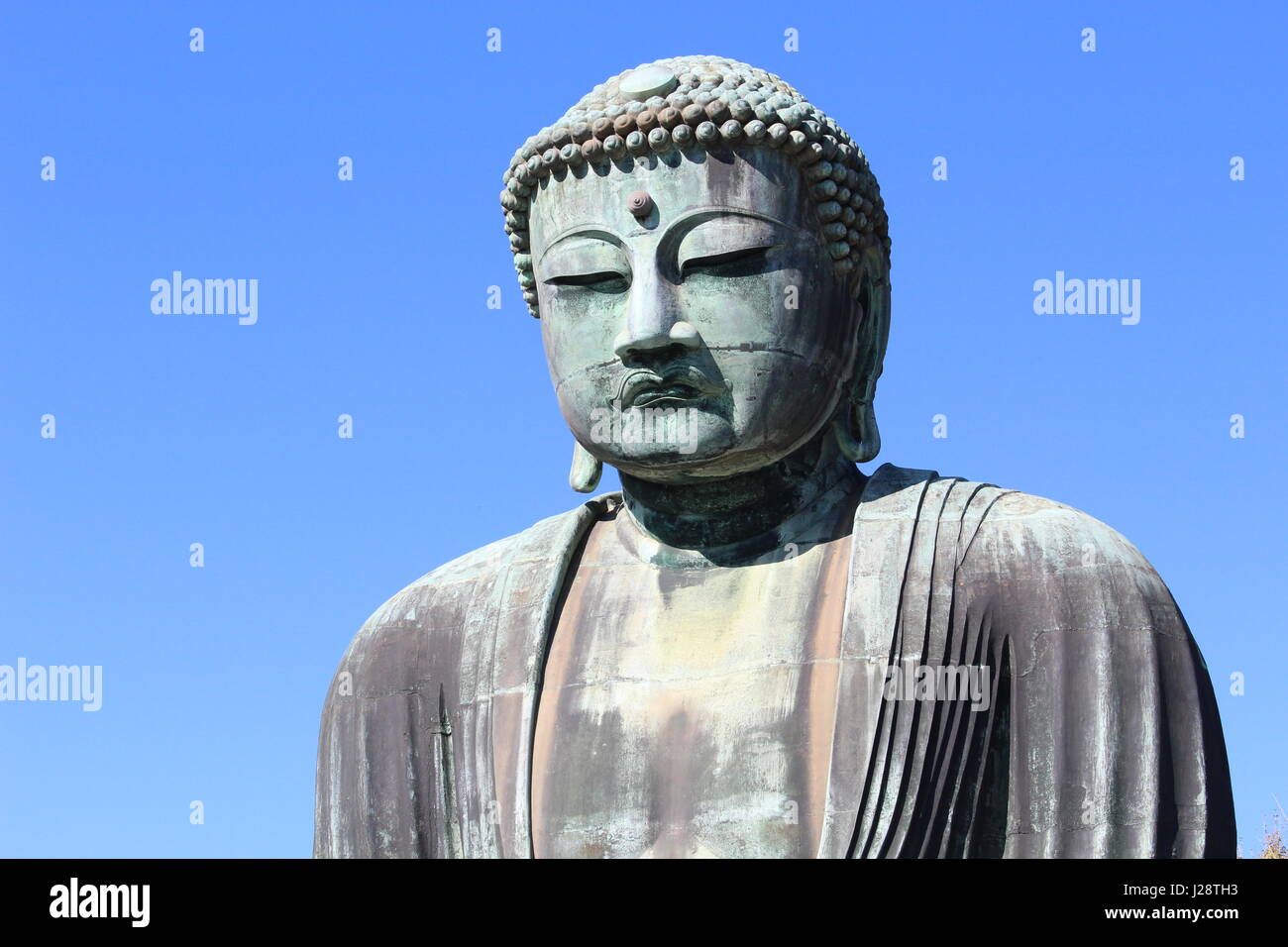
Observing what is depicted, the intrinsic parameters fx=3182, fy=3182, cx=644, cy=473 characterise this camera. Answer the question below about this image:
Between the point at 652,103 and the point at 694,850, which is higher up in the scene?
the point at 652,103

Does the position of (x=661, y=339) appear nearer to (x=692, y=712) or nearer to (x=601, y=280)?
(x=601, y=280)

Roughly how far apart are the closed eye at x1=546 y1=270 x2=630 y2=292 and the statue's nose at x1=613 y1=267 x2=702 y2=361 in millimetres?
172

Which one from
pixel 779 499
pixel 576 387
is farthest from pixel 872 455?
pixel 576 387

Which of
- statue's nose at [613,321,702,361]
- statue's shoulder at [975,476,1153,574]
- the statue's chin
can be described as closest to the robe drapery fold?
statue's shoulder at [975,476,1153,574]

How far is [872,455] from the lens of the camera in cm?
1716

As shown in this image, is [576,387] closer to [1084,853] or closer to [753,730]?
[753,730]

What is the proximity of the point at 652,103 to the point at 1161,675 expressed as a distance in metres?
3.97

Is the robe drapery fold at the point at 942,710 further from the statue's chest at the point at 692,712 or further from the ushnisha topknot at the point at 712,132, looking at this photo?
the ushnisha topknot at the point at 712,132

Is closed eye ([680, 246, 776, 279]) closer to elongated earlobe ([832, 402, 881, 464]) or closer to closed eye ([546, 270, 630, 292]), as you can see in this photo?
closed eye ([546, 270, 630, 292])

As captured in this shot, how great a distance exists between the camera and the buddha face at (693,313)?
16438 mm

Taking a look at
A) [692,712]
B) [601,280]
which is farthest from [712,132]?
[692,712]

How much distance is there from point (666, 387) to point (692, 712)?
1679 millimetres

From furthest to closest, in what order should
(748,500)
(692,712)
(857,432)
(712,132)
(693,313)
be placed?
(857,432) < (748,500) < (712,132) < (693,313) < (692,712)

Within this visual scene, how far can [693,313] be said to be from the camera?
16438 millimetres
